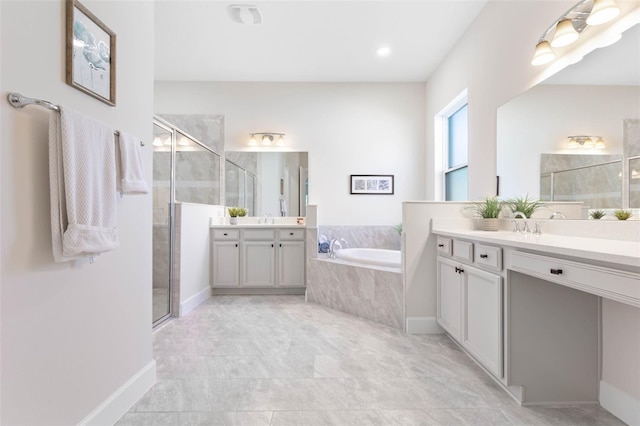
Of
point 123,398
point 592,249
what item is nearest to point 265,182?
point 123,398

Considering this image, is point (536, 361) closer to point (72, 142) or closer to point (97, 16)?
point (72, 142)

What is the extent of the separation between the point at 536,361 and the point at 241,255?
10.3ft

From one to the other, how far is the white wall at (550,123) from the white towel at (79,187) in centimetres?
245

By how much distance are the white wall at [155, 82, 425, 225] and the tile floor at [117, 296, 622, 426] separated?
2.03 metres

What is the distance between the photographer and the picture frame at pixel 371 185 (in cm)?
453

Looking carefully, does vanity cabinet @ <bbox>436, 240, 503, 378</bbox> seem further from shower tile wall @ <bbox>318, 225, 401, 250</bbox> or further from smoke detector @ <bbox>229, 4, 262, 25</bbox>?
smoke detector @ <bbox>229, 4, 262, 25</bbox>

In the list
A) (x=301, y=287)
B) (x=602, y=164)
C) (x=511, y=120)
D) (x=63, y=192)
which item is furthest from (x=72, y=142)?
(x=301, y=287)

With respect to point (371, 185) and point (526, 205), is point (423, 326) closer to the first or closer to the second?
point (526, 205)

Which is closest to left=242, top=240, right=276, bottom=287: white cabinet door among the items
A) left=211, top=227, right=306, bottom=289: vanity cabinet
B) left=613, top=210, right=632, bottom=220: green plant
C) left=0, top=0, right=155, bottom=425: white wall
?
left=211, top=227, right=306, bottom=289: vanity cabinet

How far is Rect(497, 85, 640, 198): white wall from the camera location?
163cm

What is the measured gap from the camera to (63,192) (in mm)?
1176

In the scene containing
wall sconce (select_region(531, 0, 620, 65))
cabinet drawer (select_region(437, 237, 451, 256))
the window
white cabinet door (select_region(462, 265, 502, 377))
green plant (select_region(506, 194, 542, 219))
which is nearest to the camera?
wall sconce (select_region(531, 0, 620, 65))

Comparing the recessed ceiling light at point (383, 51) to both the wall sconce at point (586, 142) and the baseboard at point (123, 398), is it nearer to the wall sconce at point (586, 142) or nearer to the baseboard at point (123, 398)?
the wall sconce at point (586, 142)

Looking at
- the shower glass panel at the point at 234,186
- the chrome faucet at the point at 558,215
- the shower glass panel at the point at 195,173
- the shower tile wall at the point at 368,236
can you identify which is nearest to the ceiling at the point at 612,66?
the chrome faucet at the point at 558,215
